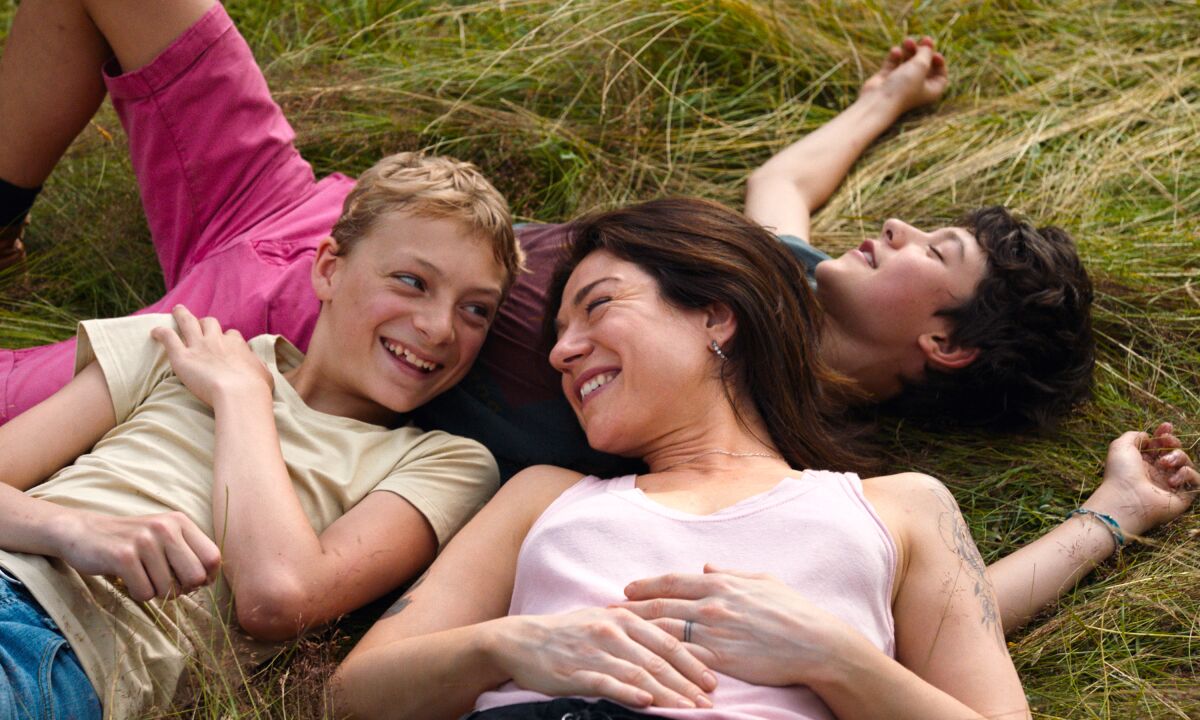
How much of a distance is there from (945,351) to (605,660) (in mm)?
1806

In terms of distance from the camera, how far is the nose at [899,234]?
3594 millimetres

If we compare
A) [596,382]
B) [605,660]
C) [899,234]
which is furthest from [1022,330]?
[605,660]

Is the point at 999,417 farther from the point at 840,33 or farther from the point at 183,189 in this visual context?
the point at 183,189

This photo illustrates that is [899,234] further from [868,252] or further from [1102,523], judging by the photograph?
[1102,523]

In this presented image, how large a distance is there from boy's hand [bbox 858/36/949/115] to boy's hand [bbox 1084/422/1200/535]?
1950 millimetres

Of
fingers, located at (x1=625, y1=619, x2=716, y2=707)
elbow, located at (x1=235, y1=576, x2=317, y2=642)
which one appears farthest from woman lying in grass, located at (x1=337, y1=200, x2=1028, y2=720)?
elbow, located at (x1=235, y1=576, x2=317, y2=642)

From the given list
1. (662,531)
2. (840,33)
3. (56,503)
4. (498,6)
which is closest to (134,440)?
(56,503)

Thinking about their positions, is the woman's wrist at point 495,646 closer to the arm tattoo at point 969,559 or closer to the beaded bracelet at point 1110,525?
the arm tattoo at point 969,559

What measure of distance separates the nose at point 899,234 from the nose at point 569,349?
4.08 feet

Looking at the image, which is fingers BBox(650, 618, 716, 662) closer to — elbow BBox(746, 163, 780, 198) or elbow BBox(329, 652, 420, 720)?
elbow BBox(329, 652, 420, 720)

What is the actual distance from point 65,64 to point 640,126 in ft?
7.08

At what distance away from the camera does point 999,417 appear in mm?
3678

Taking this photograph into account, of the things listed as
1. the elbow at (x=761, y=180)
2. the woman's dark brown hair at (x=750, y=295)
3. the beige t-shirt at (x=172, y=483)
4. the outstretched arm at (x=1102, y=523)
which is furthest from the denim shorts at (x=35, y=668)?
the elbow at (x=761, y=180)

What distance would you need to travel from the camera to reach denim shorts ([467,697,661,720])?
7.09 feet
